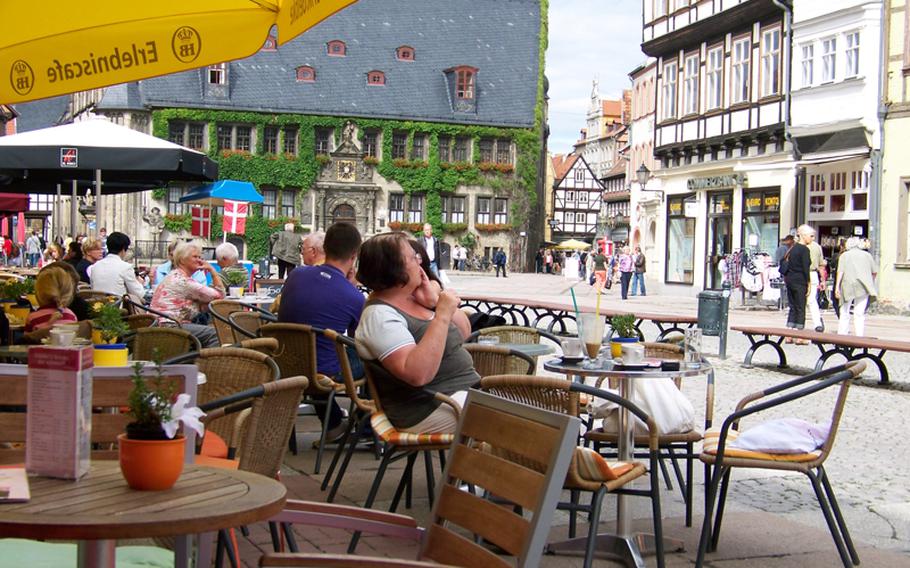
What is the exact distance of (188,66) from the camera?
20.1ft

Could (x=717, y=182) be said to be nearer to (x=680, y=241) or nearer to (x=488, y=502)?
(x=680, y=241)

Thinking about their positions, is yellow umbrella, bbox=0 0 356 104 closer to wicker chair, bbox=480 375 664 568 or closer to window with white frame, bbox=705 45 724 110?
wicker chair, bbox=480 375 664 568

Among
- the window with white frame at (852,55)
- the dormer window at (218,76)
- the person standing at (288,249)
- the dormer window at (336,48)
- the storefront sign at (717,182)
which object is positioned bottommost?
the person standing at (288,249)

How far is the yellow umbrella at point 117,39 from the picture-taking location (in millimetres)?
5965

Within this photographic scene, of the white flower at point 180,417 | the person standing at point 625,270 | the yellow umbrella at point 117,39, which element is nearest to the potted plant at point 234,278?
the yellow umbrella at point 117,39

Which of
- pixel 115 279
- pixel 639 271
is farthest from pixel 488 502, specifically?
pixel 639 271

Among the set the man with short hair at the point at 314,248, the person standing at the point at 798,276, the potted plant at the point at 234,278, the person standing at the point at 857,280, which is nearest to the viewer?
the man with short hair at the point at 314,248

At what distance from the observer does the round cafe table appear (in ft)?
15.9

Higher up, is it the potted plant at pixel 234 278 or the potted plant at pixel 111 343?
the potted plant at pixel 111 343

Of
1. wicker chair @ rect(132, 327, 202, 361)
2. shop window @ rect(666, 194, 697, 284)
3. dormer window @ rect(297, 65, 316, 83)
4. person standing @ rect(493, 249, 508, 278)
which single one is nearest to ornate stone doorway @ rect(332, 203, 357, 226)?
dormer window @ rect(297, 65, 316, 83)

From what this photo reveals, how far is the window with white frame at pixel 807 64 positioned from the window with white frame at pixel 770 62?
117 centimetres

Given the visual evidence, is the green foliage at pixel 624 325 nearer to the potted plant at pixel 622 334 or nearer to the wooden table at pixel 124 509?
the potted plant at pixel 622 334

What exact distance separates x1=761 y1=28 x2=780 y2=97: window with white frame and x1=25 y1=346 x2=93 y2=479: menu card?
29.1 meters

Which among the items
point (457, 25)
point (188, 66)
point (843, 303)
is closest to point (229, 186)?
point (843, 303)
